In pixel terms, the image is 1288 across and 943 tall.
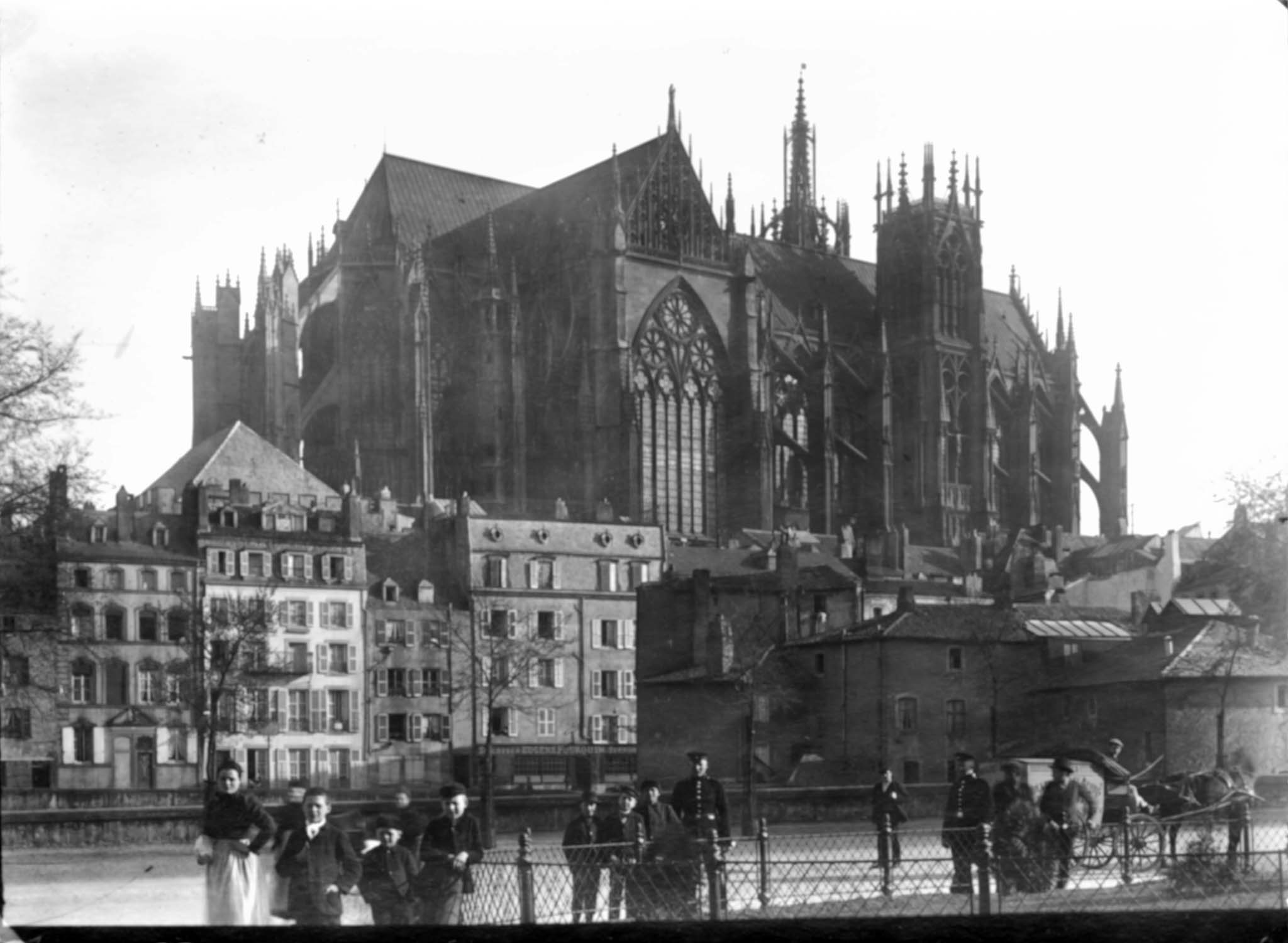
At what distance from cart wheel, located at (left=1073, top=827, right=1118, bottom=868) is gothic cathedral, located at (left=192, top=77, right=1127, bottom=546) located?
1943mm

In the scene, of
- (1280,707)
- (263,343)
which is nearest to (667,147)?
(263,343)

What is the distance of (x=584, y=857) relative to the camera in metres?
7.43

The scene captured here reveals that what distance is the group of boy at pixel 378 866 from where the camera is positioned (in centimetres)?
692

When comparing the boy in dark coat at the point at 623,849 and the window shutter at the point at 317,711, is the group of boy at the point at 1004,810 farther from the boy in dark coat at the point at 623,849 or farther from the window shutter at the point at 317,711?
the window shutter at the point at 317,711

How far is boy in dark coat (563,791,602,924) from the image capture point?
719 cm

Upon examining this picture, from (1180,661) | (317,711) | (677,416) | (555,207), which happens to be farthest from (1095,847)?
(677,416)

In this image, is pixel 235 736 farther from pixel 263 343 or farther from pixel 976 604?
pixel 976 604

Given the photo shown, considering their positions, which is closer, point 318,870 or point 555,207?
point 318,870

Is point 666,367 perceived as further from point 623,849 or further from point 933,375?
point 623,849

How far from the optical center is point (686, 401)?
12672 millimetres

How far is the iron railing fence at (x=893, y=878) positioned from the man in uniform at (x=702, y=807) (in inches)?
3.0

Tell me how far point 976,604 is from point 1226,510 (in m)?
1.50

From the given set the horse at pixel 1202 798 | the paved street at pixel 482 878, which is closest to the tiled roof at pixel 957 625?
the horse at pixel 1202 798

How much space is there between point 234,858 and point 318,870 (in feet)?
1.19
